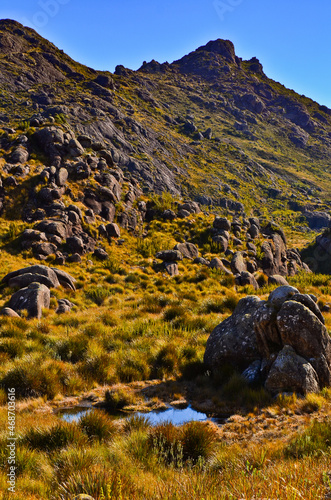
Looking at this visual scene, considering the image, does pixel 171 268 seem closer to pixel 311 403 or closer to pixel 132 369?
pixel 132 369

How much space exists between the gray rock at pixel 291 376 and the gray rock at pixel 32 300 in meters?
10.8

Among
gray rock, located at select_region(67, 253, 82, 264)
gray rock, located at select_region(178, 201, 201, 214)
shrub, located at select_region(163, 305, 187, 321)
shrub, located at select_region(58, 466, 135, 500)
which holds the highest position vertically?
gray rock, located at select_region(178, 201, 201, 214)

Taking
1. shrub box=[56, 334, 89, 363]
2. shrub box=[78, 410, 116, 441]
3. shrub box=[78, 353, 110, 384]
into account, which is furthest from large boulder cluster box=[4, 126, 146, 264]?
shrub box=[78, 410, 116, 441]

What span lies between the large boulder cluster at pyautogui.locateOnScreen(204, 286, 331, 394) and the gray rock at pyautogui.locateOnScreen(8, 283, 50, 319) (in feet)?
29.0

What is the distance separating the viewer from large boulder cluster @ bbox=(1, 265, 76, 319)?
13400 mm

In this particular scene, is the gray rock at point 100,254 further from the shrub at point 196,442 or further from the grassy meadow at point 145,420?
the shrub at point 196,442

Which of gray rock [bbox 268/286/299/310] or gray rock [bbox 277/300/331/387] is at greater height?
gray rock [bbox 268/286/299/310]

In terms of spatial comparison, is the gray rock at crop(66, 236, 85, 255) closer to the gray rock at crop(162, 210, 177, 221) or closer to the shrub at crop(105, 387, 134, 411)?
the gray rock at crop(162, 210, 177, 221)

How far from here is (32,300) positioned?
13.7 meters

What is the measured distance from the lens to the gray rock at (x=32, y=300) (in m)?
13.3

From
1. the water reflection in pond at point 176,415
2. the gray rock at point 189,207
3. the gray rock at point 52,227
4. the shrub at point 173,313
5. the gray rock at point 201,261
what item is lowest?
the water reflection in pond at point 176,415

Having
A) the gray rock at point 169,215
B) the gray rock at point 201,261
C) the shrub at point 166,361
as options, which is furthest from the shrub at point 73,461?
the gray rock at point 169,215

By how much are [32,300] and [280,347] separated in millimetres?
11530

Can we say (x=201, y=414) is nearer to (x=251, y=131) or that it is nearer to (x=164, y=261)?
(x=164, y=261)
